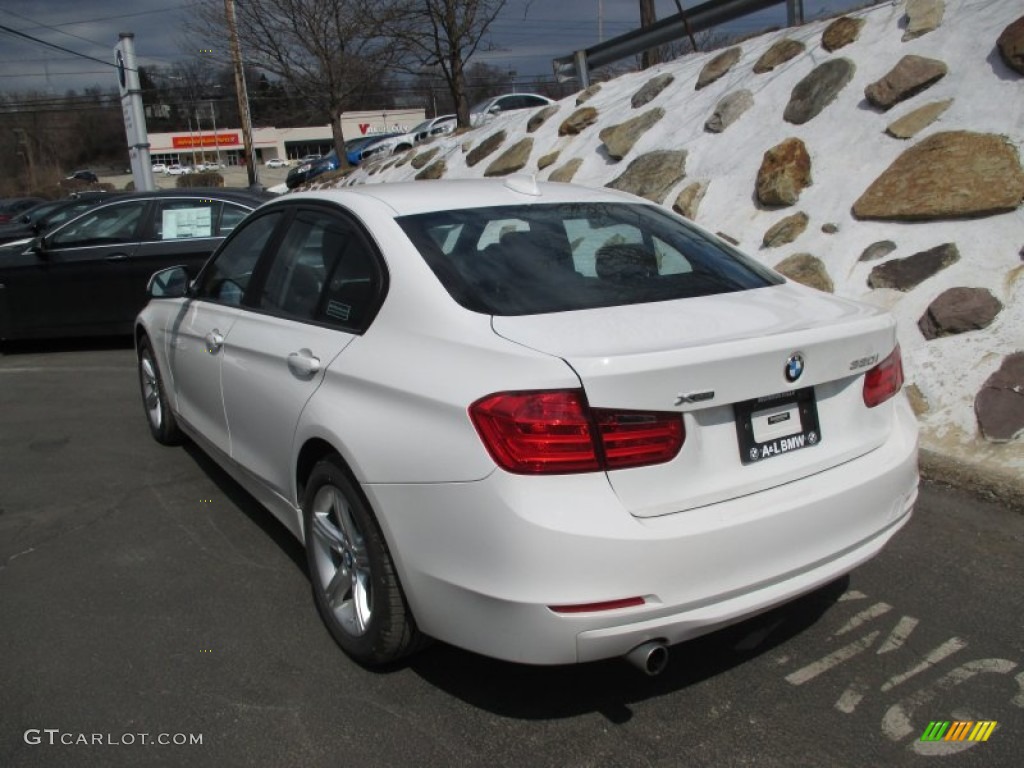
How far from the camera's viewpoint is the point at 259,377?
3.63 meters

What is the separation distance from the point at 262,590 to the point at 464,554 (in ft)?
5.19

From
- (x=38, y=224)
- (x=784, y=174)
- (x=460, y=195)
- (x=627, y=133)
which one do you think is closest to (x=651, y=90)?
(x=627, y=133)

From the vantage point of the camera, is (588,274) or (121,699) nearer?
(121,699)

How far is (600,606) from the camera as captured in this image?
7.93 ft

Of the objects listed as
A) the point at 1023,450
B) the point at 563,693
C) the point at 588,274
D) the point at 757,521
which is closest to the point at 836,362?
the point at 757,521

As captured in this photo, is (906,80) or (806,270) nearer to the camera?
(806,270)

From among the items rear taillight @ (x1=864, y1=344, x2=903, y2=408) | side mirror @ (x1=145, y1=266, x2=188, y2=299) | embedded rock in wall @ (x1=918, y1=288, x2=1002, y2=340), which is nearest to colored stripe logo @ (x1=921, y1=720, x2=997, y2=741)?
rear taillight @ (x1=864, y1=344, x2=903, y2=408)

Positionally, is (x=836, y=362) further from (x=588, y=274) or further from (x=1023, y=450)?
(x=1023, y=450)

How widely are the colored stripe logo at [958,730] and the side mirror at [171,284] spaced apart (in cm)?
396

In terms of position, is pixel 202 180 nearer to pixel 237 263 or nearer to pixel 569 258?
pixel 237 263

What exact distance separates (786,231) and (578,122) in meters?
4.67

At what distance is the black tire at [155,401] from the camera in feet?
18.3

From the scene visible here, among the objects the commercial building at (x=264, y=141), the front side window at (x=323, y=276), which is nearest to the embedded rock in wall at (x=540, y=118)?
the front side window at (x=323, y=276)

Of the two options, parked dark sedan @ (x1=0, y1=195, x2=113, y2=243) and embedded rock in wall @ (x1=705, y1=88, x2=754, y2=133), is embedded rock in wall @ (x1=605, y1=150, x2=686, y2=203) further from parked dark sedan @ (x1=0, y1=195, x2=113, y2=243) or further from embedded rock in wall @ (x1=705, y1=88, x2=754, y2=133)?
parked dark sedan @ (x1=0, y1=195, x2=113, y2=243)
